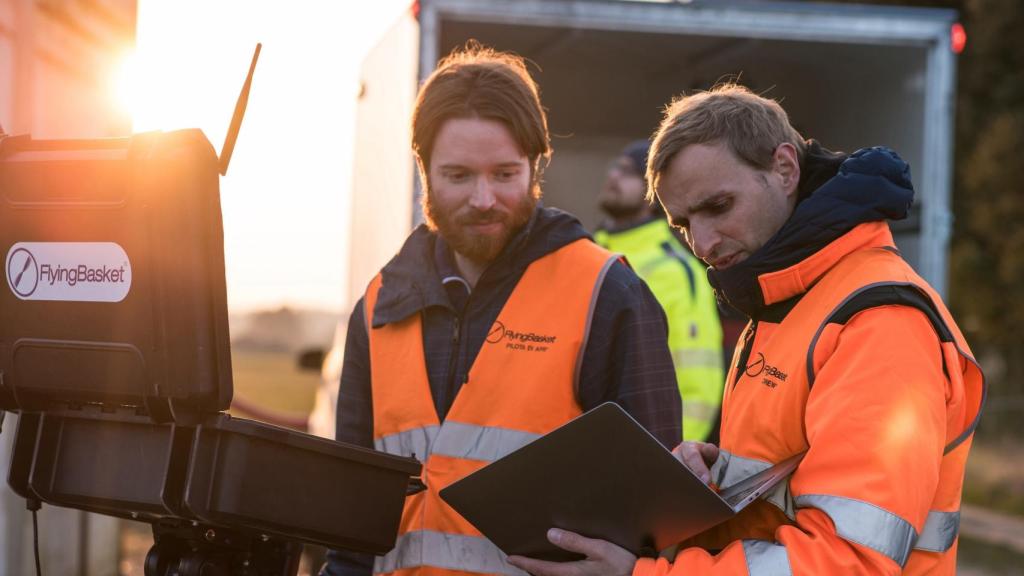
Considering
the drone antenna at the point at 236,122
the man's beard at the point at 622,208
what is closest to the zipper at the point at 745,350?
the drone antenna at the point at 236,122

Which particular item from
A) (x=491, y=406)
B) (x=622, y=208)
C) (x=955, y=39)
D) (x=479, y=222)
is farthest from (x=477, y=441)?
(x=955, y=39)

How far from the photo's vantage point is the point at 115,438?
6.23 feet

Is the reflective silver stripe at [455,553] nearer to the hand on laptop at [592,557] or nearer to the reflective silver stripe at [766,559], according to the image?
the hand on laptop at [592,557]

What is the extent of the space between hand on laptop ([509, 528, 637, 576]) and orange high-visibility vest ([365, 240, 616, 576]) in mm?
411

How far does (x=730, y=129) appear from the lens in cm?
205

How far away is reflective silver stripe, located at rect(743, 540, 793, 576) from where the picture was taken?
1.72m

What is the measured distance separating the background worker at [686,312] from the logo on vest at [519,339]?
190 cm

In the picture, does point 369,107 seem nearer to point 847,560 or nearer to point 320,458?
Result: point 320,458

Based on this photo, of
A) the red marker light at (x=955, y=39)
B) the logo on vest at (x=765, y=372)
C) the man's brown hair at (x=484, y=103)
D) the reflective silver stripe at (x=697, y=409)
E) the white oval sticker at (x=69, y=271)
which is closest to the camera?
the white oval sticker at (x=69, y=271)

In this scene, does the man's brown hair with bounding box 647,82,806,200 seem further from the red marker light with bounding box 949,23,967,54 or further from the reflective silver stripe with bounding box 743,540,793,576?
the red marker light with bounding box 949,23,967,54

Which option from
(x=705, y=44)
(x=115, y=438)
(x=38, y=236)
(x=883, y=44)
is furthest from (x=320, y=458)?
(x=705, y=44)

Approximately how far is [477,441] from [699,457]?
52cm

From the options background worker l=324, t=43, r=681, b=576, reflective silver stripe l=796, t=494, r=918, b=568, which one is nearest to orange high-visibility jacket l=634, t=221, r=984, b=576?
reflective silver stripe l=796, t=494, r=918, b=568

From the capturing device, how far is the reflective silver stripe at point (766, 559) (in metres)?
1.72
